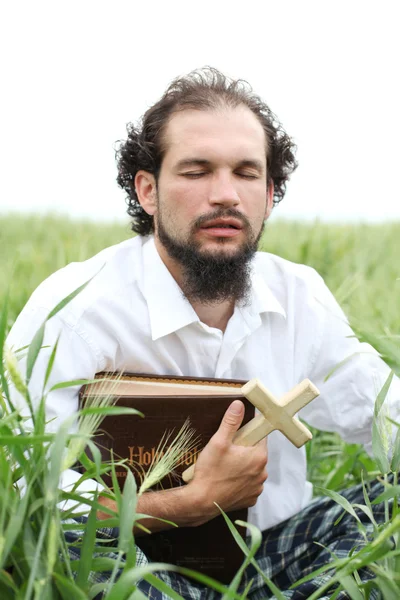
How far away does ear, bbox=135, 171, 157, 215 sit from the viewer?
210 cm

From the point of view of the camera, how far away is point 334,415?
203 cm

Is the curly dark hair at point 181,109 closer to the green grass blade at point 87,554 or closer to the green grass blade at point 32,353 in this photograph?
the green grass blade at point 32,353

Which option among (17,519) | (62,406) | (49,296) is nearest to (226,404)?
(62,406)

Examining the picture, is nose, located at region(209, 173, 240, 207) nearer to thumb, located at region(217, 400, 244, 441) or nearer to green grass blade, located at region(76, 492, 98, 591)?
thumb, located at region(217, 400, 244, 441)

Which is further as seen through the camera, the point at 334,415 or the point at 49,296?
the point at 334,415

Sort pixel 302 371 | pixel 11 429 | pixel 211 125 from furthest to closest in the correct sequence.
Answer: pixel 302 371
pixel 211 125
pixel 11 429

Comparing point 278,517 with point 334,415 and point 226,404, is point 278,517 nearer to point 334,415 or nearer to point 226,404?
point 334,415

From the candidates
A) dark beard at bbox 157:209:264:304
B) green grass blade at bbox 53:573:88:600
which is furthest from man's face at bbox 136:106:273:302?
green grass blade at bbox 53:573:88:600

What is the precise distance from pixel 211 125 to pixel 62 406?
0.79 m

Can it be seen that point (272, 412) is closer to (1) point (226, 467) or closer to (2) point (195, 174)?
(1) point (226, 467)

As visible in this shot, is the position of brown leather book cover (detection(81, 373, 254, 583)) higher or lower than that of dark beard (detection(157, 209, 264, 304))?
lower

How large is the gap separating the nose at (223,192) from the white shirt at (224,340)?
23 centimetres

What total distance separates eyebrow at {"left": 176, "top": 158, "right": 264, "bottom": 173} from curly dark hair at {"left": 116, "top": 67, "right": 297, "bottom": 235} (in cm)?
15

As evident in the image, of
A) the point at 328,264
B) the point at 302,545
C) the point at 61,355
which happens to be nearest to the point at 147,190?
the point at 61,355
